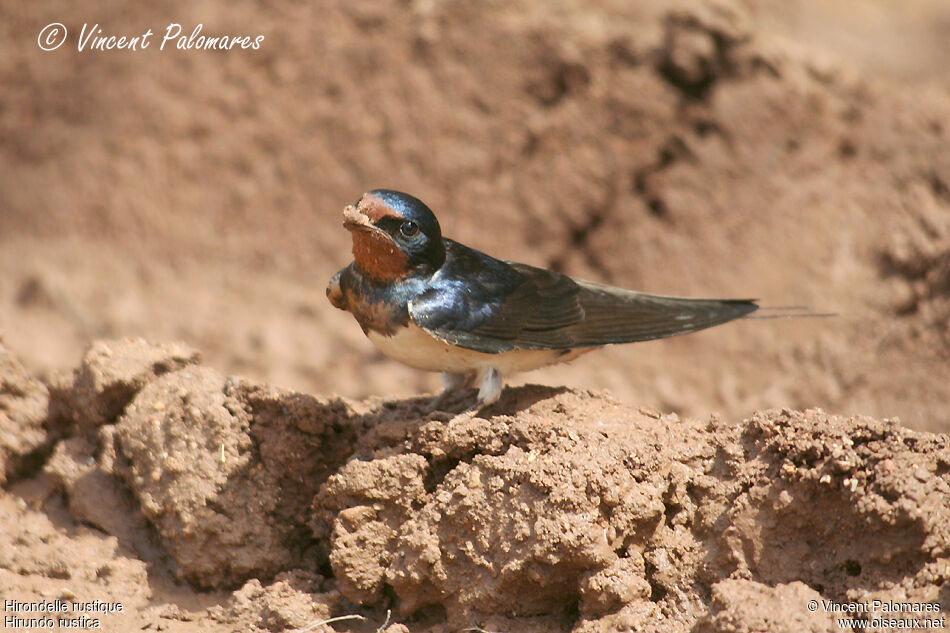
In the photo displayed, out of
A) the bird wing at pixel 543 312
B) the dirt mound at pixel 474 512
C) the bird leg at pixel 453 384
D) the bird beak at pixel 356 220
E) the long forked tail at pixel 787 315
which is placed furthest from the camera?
the long forked tail at pixel 787 315

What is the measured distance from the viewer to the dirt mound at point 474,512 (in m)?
3.10

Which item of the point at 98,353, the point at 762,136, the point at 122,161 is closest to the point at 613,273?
the point at 762,136

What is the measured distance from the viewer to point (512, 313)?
4.10m

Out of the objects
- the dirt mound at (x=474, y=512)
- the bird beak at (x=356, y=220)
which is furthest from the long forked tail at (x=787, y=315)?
the bird beak at (x=356, y=220)

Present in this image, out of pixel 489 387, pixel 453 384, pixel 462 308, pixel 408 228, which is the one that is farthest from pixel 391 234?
pixel 453 384

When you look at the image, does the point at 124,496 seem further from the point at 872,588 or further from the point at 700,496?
the point at 872,588

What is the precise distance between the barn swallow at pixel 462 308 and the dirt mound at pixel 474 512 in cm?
23

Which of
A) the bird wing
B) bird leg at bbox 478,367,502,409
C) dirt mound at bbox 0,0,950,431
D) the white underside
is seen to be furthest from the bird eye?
dirt mound at bbox 0,0,950,431

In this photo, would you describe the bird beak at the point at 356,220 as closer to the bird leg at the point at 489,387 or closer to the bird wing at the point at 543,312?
the bird wing at the point at 543,312

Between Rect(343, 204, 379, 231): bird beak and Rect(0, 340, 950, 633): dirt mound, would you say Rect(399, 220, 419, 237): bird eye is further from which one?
Rect(0, 340, 950, 633): dirt mound

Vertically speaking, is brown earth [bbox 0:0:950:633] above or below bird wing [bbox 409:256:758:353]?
above

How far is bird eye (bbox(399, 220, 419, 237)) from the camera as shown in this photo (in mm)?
3859

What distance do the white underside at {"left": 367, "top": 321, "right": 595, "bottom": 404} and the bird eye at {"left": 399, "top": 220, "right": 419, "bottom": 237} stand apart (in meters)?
0.33

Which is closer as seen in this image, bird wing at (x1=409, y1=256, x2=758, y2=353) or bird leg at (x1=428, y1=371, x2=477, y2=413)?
bird wing at (x1=409, y1=256, x2=758, y2=353)
